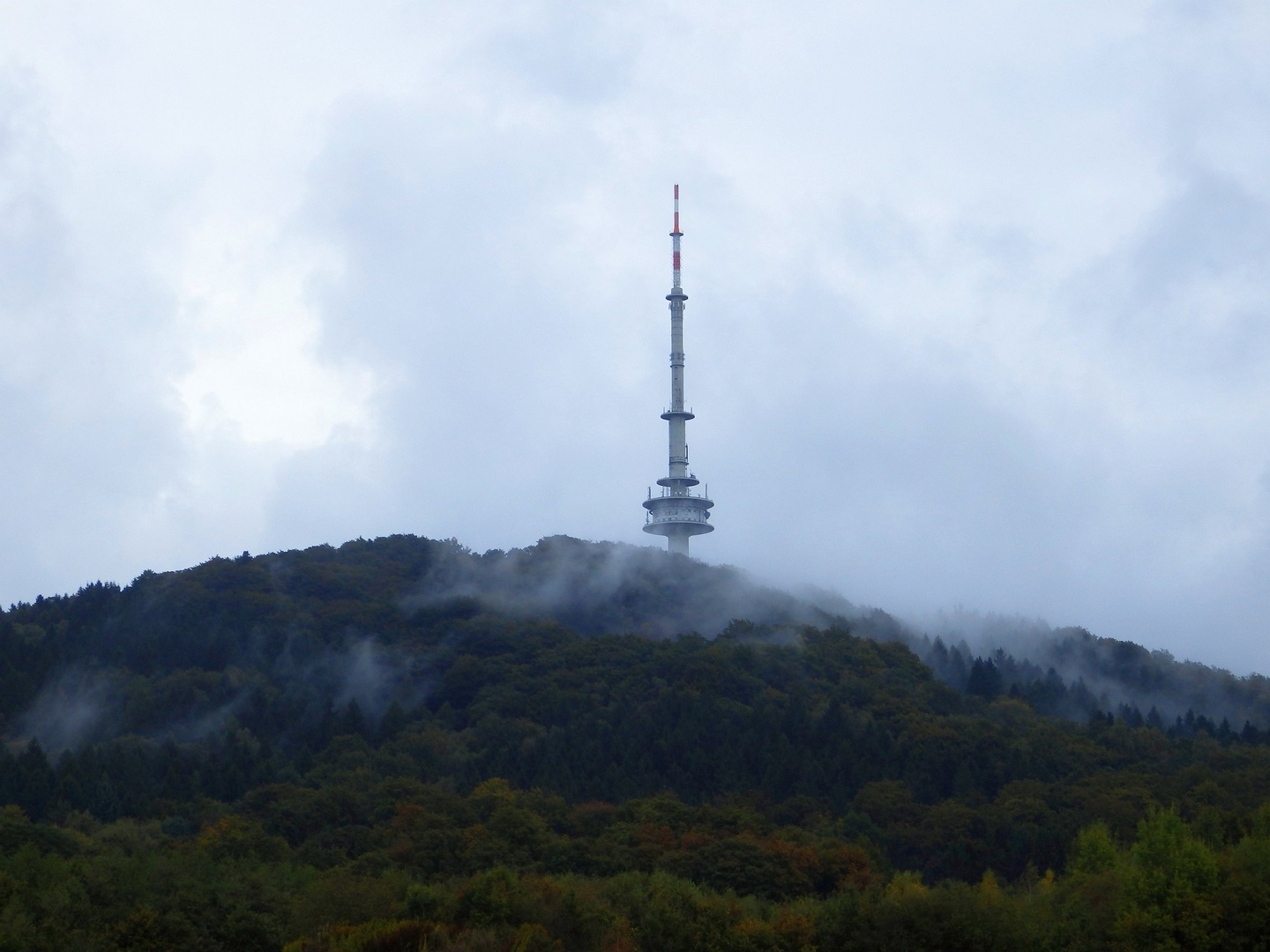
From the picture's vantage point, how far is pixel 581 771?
70.4 metres

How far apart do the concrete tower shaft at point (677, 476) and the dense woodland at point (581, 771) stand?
15.0 ft

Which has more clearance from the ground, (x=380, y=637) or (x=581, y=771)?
(x=380, y=637)

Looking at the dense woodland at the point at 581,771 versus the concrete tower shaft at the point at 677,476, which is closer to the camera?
the dense woodland at the point at 581,771

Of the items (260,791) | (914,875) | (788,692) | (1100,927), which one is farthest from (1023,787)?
(260,791)

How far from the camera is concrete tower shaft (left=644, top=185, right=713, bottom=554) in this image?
10606cm

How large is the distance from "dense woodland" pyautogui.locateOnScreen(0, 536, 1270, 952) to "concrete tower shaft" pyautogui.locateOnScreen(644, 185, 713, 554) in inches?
180

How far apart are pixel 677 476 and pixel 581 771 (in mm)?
38311

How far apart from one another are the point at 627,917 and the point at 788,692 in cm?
4237

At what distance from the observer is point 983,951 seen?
38125 mm

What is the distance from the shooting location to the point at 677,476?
348ft

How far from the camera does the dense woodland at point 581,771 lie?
3931 centimetres

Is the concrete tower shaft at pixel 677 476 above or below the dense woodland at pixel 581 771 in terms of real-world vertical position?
above

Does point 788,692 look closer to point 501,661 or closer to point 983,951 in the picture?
point 501,661

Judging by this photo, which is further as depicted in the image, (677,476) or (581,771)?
→ (677,476)
